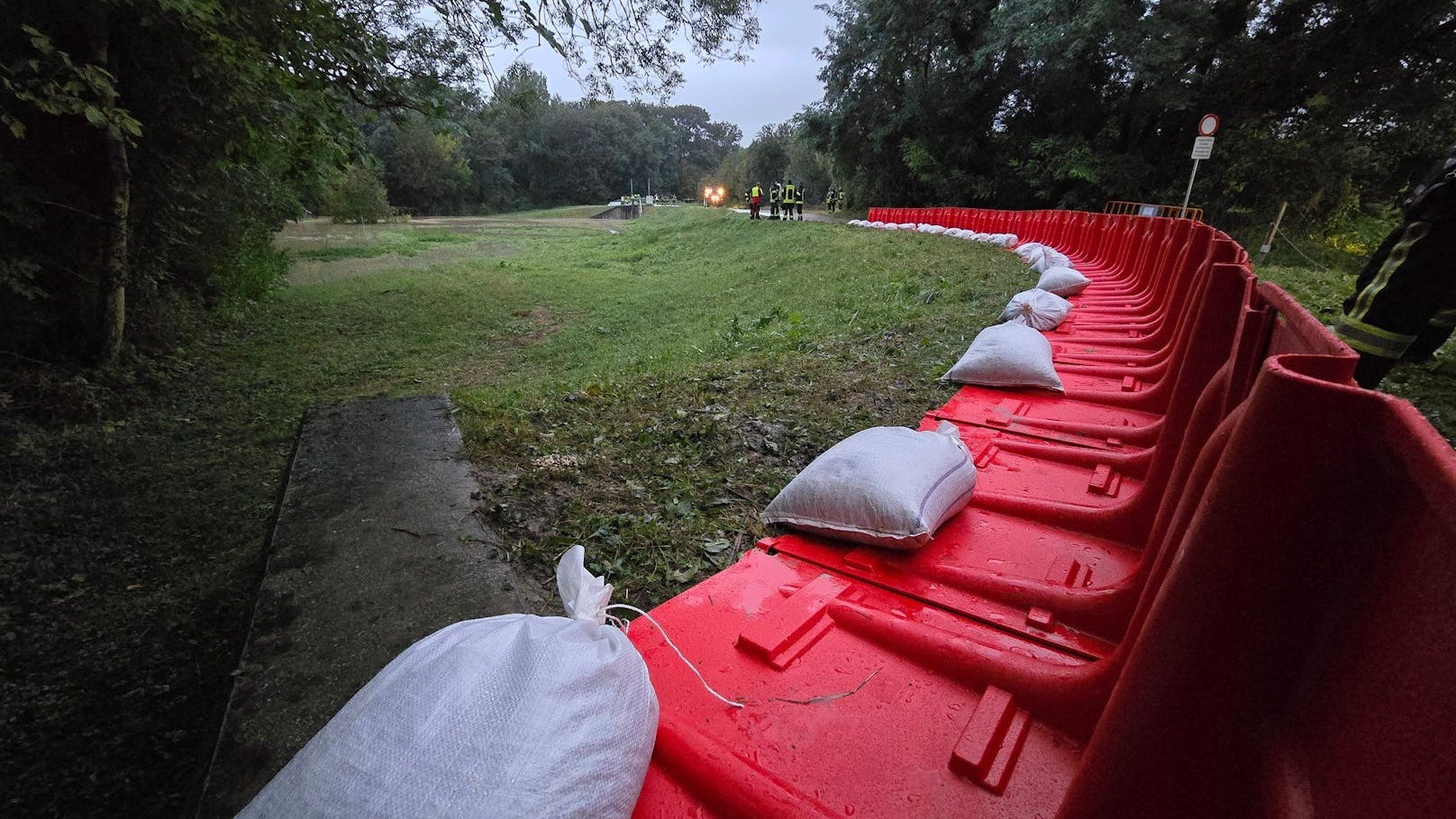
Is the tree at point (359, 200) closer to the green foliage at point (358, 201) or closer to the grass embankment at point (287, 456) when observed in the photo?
the green foliage at point (358, 201)

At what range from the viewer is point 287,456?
12.9 ft

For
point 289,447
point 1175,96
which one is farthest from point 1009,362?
point 1175,96

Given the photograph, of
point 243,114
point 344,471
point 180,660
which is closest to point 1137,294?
point 344,471

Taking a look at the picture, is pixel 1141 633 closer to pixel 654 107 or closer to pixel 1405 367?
pixel 1405 367

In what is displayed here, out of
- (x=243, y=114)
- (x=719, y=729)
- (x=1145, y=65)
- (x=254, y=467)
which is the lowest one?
(x=254, y=467)

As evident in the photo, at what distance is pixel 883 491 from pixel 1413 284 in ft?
10.3

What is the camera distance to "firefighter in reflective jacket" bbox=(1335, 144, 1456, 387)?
Result: 2844mm

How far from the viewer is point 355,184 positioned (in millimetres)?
27828

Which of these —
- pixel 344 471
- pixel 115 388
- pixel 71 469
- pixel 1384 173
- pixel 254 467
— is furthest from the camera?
pixel 1384 173

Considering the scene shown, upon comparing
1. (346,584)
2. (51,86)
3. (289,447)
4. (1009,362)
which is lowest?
(289,447)

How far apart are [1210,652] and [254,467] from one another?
4633 mm

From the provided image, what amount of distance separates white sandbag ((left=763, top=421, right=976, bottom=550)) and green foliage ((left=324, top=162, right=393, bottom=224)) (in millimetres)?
31282

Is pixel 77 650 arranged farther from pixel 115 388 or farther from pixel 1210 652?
pixel 115 388

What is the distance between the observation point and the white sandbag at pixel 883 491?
176 centimetres
